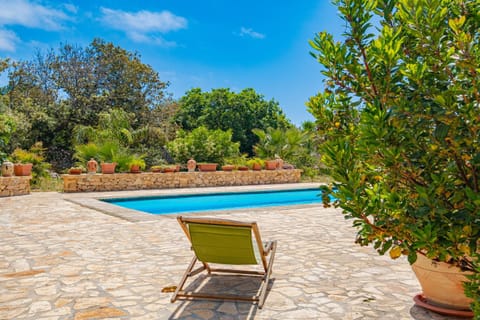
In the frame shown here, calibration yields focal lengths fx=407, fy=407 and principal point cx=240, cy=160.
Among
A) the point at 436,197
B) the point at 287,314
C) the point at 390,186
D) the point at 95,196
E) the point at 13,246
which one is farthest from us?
the point at 95,196

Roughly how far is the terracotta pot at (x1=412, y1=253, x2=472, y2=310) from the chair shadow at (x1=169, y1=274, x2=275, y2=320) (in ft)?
4.75

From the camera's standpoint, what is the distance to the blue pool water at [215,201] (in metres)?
13.3

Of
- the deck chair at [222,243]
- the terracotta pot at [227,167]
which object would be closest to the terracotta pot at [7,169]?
the terracotta pot at [227,167]

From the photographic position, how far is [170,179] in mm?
17141

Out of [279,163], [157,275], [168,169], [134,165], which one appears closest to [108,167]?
[134,165]

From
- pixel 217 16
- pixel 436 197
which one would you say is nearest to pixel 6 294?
pixel 436 197

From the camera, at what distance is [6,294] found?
405cm

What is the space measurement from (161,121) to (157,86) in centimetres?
246

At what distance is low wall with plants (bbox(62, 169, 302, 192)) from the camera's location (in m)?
15.0

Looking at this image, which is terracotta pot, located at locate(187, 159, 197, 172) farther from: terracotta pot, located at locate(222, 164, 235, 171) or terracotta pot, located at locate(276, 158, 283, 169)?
terracotta pot, located at locate(276, 158, 283, 169)

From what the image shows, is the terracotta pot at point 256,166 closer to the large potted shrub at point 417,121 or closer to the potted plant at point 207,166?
the potted plant at point 207,166

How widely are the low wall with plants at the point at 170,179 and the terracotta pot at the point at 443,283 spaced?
1352 cm

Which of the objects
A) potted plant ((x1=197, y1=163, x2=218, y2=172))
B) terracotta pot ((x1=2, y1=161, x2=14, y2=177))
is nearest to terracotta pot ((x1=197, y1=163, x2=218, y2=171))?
potted plant ((x1=197, y1=163, x2=218, y2=172))

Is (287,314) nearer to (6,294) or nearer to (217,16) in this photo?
(6,294)
